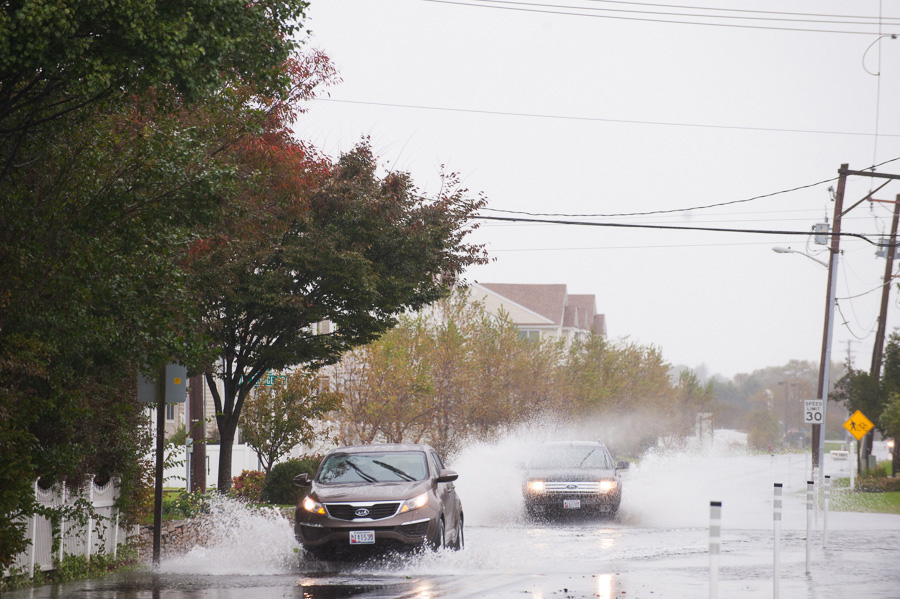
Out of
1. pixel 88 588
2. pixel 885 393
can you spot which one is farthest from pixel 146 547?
pixel 885 393

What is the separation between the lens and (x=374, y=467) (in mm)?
14664

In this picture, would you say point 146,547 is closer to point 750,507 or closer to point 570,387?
point 750,507

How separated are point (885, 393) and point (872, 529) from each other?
995 inches

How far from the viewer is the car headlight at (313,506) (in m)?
13.5

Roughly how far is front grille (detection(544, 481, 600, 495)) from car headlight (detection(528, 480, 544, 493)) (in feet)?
0.26

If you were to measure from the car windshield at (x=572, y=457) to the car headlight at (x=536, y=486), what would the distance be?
890 mm

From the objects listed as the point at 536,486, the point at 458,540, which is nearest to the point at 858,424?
the point at 536,486

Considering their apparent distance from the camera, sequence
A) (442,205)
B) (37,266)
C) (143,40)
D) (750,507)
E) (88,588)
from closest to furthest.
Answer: (143,40) < (37,266) < (88,588) < (442,205) < (750,507)

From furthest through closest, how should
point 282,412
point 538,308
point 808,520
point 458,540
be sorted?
point 538,308 → point 282,412 → point 458,540 → point 808,520

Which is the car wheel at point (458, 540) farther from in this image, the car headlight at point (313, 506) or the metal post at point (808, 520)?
the metal post at point (808, 520)

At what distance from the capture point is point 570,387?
168ft

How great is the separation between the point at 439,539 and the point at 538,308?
7152cm

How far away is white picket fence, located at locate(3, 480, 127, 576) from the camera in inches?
467

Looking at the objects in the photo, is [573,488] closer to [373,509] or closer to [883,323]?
[373,509]
